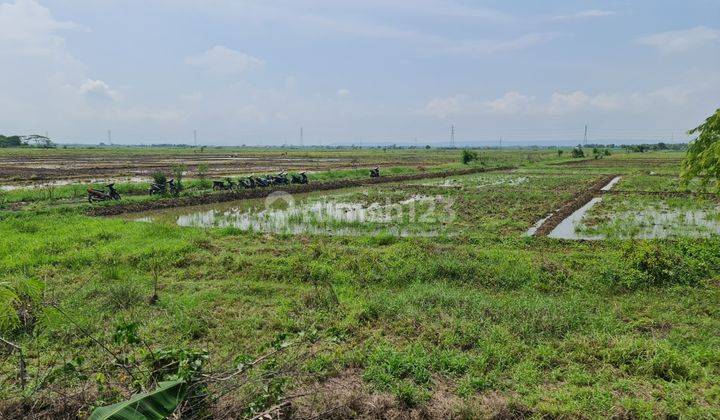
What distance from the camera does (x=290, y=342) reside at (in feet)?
13.1

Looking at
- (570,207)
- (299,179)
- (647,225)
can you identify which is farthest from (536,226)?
(299,179)

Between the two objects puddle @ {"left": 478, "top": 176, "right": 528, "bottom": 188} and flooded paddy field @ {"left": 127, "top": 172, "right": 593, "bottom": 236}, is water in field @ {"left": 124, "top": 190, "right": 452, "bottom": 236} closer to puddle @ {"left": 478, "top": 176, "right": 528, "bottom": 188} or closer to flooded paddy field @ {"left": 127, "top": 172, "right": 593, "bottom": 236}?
flooded paddy field @ {"left": 127, "top": 172, "right": 593, "bottom": 236}

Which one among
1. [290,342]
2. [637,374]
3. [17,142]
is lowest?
[637,374]

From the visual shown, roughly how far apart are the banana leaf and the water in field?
9.81 meters

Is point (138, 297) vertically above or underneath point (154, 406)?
underneath

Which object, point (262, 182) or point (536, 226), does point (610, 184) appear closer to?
point (536, 226)

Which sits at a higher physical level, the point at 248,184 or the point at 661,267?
the point at 248,184

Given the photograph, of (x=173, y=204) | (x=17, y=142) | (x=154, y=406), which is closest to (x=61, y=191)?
(x=173, y=204)

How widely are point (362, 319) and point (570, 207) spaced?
559 inches

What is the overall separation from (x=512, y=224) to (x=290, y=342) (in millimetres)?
11147

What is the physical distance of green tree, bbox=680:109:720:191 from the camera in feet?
21.9

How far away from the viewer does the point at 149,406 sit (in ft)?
9.34

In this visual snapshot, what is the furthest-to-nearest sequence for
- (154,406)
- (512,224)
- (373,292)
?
(512,224) → (373,292) → (154,406)

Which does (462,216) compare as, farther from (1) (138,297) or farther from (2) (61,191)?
(2) (61,191)
